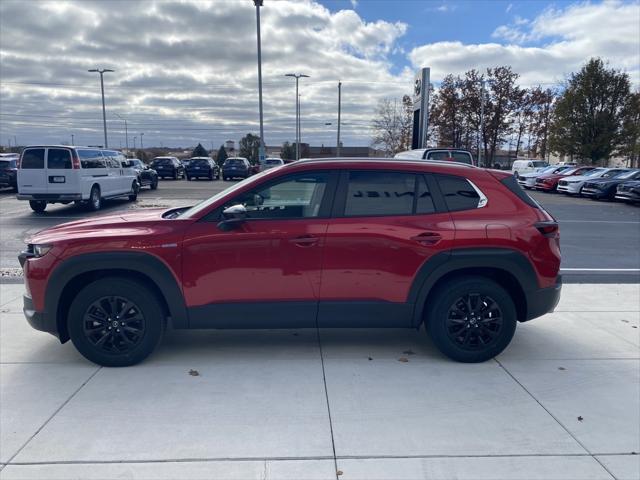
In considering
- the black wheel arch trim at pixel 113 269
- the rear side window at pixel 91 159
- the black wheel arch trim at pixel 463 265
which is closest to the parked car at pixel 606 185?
the rear side window at pixel 91 159

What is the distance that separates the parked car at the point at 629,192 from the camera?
20.7 m

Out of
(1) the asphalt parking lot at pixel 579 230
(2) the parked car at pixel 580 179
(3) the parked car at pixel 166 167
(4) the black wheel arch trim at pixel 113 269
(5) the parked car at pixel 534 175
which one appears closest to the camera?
(4) the black wheel arch trim at pixel 113 269

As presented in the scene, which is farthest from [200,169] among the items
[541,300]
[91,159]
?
[541,300]

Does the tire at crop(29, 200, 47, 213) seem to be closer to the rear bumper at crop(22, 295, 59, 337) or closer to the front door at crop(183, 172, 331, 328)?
the rear bumper at crop(22, 295, 59, 337)

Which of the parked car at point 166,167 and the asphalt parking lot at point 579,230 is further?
the parked car at point 166,167

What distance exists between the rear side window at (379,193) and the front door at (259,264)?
0.24 m

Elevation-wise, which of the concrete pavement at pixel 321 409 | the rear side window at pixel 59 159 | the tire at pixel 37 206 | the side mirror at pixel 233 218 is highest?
the rear side window at pixel 59 159

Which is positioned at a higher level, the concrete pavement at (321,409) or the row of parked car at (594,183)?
the row of parked car at (594,183)

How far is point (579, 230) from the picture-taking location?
1327 cm

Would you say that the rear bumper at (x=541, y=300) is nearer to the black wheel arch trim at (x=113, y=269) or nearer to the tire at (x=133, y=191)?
the black wheel arch trim at (x=113, y=269)

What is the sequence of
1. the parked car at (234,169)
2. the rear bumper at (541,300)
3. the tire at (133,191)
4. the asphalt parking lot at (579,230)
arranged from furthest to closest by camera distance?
1. the parked car at (234,169)
2. the tire at (133,191)
3. the asphalt parking lot at (579,230)
4. the rear bumper at (541,300)

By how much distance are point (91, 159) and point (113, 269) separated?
13.0 m

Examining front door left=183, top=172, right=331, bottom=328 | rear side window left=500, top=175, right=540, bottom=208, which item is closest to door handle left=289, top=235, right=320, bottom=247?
front door left=183, top=172, right=331, bottom=328

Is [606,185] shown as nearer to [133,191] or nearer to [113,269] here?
[133,191]
